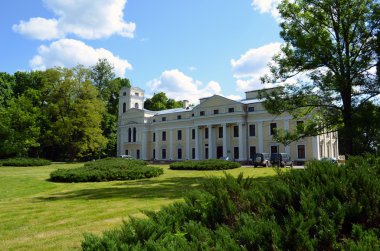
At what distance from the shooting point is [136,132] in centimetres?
7025

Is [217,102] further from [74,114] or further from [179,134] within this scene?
[74,114]

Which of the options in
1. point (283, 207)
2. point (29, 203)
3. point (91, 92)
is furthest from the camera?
point (91, 92)

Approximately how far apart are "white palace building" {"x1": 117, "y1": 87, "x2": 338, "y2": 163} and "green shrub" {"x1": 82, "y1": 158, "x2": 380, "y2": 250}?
42.7 metres

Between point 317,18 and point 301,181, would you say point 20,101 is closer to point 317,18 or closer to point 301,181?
point 317,18

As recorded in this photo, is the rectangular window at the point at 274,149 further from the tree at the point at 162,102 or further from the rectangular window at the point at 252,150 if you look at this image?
the tree at the point at 162,102

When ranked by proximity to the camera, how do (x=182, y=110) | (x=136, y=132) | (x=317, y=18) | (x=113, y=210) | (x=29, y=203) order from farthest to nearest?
(x=136, y=132) < (x=182, y=110) < (x=317, y=18) < (x=29, y=203) < (x=113, y=210)

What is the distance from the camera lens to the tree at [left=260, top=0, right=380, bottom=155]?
1719 cm

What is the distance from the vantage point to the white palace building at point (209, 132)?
5038 cm

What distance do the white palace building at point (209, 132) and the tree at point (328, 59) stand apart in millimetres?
27547

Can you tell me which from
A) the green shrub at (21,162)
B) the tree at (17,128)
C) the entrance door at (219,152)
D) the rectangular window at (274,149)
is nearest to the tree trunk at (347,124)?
the rectangular window at (274,149)

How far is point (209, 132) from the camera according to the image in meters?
57.5

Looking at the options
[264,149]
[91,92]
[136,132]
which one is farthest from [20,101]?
[264,149]

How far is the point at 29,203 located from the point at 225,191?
9638mm

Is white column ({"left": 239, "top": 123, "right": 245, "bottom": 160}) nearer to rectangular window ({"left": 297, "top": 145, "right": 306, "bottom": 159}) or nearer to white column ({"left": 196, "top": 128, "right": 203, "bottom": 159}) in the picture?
white column ({"left": 196, "top": 128, "right": 203, "bottom": 159})
